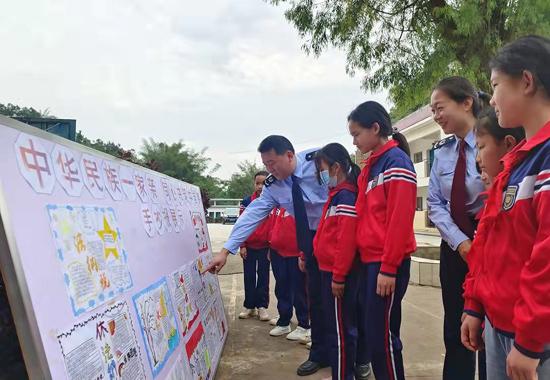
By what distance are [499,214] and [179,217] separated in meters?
2.04

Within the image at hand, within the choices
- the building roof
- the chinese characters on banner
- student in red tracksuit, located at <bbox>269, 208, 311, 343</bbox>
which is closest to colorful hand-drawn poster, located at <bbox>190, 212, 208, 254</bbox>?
student in red tracksuit, located at <bbox>269, 208, 311, 343</bbox>

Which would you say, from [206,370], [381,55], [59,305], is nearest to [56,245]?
[59,305]

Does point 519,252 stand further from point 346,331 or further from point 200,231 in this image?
point 200,231

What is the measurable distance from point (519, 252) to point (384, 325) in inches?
42.8

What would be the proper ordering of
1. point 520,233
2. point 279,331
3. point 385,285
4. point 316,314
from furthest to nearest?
point 279,331, point 316,314, point 385,285, point 520,233

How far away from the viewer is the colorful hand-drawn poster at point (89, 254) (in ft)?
4.19

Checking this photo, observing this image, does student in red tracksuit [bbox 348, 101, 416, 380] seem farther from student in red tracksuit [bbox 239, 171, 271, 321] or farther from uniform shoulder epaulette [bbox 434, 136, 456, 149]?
student in red tracksuit [bbox 239, 171, 271, 321]

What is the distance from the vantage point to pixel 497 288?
1317 mm

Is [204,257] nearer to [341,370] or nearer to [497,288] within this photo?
[341,370]

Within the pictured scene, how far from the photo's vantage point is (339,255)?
247cm

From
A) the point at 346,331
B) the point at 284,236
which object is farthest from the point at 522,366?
the point at 284,236

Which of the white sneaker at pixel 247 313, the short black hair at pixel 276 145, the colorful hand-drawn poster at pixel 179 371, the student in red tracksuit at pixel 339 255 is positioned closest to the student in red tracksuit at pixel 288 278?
the white sneaker at pixel 247 313

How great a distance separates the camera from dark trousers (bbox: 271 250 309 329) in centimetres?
398

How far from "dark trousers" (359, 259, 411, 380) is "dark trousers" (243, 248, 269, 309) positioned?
243cm
